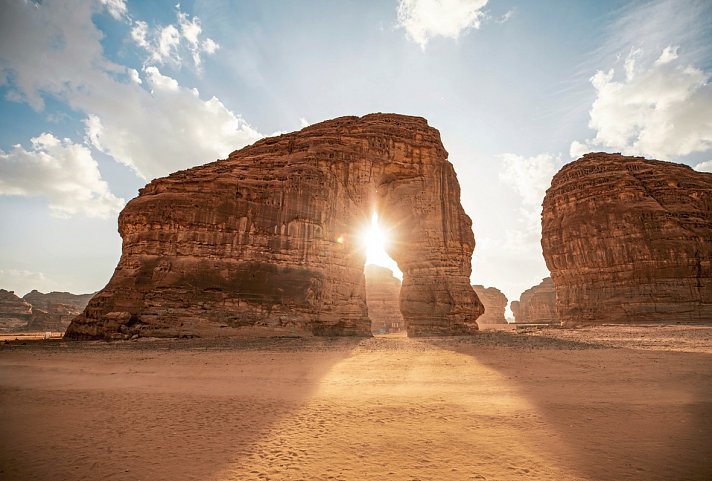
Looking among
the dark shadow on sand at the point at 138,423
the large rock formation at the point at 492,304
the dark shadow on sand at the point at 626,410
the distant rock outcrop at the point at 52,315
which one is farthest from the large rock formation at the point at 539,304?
the distant rock outcrop at the point at 52,315

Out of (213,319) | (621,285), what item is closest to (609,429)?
(213,319)

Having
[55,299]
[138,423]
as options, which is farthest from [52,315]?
[138,423]

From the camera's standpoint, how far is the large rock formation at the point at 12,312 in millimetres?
51463

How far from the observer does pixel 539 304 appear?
74500 millimetres

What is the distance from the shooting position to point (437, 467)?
355 centimetres

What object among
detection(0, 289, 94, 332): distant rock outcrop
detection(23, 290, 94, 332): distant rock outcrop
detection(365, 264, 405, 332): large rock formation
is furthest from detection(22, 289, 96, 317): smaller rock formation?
detection(365, 264, 405, 332): large rock formation

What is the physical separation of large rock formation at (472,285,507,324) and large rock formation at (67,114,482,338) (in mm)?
55970

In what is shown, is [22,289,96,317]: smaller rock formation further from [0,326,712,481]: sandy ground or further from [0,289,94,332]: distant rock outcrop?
[0,326,712,481]: sandy ground

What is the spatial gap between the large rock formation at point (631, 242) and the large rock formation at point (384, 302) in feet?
111

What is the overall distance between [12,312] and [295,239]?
5934cm

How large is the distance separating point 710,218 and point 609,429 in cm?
4116

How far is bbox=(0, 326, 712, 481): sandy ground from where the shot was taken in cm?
357

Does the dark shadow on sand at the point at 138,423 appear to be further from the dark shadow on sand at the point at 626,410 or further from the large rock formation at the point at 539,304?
the large rock formation at the point at 539,304

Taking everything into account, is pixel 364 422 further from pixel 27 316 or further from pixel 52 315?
pixel 27 316
